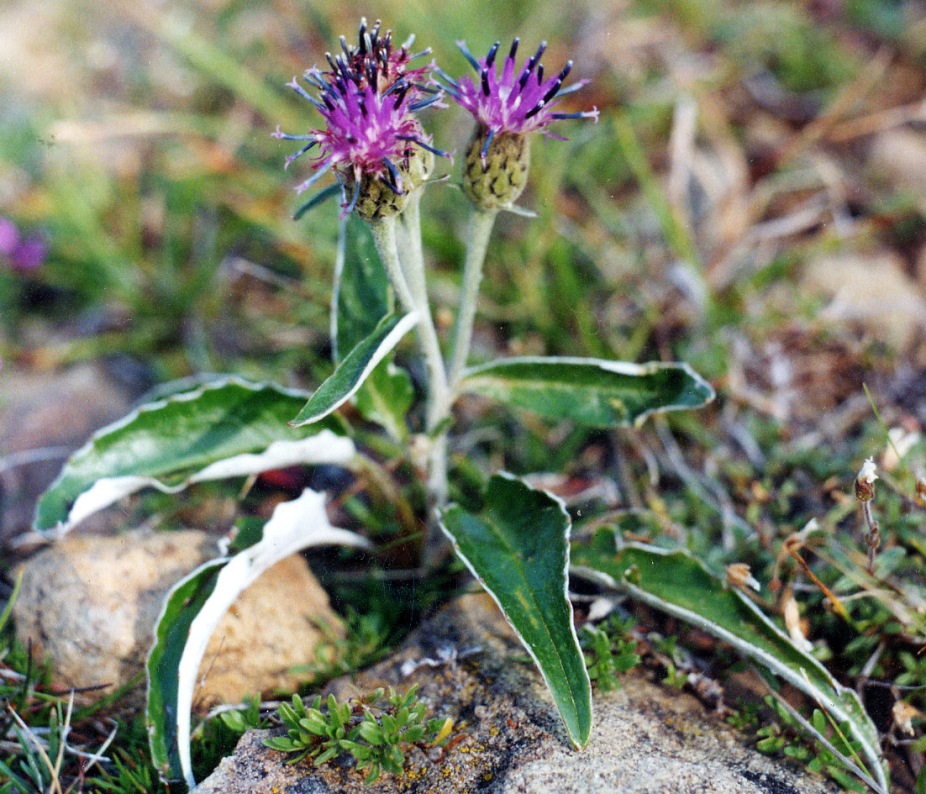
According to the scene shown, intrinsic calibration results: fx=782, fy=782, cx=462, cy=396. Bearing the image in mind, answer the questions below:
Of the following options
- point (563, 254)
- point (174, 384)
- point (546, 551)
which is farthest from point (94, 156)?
point (546, 551)

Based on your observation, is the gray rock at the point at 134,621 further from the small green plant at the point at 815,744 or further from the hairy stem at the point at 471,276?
the small green plant at the point at 815,744

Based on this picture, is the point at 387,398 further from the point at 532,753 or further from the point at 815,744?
the point at 815,744

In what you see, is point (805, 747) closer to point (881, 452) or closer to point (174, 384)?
point (881, 452)

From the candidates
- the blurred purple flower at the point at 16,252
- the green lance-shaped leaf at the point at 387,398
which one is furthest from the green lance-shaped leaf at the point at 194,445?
the blurred purple flower at the point at 16,252

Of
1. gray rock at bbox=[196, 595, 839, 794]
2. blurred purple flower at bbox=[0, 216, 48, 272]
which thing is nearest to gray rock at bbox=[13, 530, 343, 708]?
gray rock at bbox=[196, 595, 839, 794]

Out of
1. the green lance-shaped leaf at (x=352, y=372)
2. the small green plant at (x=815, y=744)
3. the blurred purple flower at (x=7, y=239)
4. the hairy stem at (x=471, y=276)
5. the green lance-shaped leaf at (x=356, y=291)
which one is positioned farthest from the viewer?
the blurred purple flower at (x=7, y=239)

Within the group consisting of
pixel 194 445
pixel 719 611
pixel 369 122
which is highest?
pixel 369 122

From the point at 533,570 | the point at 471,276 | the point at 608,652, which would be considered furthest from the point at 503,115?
the point at 608,652

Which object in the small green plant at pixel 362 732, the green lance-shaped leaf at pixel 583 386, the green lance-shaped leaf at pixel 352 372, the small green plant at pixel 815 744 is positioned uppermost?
the green lance-shaped leaf at pixel 352 372
